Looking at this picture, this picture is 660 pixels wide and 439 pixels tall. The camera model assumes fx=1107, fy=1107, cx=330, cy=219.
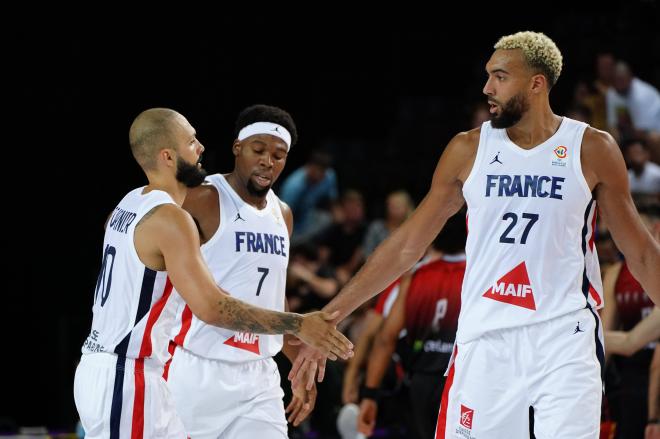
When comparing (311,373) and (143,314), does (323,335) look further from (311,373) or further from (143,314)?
(143,314)

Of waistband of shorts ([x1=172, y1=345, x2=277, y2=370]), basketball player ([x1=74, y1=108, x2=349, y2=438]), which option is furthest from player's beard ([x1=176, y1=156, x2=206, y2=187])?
waistband of shorts ([x1=172, y1=345, x2=277, y2=370])

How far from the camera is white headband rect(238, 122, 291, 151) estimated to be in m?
6.82

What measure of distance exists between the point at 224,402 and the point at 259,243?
94 centimetres

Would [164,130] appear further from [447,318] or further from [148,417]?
[447,318]

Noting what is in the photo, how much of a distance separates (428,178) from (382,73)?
2457mm

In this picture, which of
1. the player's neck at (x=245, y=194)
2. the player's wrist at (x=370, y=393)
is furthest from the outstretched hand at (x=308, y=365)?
the player's wrist at (x=370, y=393)

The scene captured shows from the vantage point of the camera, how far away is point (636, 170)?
10.8m

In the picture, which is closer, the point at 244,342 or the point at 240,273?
the point at 244,342

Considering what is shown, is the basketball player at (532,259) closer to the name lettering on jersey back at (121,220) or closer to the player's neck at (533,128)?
the player's neck at (533,128)

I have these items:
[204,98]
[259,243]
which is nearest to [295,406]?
[259,243]

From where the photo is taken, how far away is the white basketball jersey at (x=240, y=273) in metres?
6.27

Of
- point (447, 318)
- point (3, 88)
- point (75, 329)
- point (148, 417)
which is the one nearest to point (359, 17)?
point (3, 88)

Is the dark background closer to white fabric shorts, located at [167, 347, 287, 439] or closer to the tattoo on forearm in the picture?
white fabric shorts, located at [167, 347, 287, 439]

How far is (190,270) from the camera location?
5055 mm
